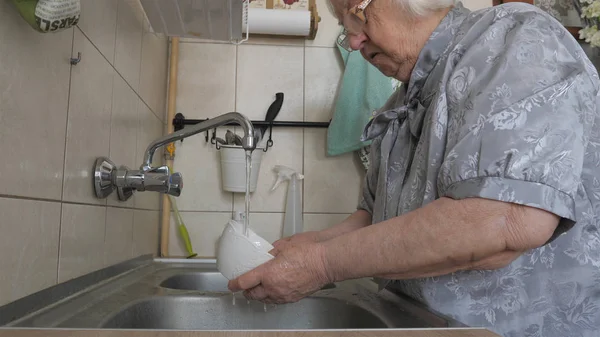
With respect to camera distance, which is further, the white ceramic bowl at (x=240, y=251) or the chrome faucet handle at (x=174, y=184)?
the chrome faucet handle at (x=174, y=184)

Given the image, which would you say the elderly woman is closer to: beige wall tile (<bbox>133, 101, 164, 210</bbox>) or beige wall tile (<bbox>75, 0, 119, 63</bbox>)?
beige wall tile (<bbox>75, 0, 119, 63</bbox>)

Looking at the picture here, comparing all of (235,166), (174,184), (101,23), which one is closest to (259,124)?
(235,166)

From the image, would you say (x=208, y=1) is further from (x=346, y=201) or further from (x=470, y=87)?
(x=346, y=201)

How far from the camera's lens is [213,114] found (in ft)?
5.62

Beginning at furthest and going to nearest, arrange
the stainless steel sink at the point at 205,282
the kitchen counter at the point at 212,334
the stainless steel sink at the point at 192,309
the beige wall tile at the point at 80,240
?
the stainless steel sink at the point at 205,282 → the beige wall tile at the point at 80,240 → the stainless steel sink at the point at 192,309 → the kitchen counter at the point at 212,334

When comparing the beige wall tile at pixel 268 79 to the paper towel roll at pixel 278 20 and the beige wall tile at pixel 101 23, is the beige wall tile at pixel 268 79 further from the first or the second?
the beige wall tile at pixel 101 23

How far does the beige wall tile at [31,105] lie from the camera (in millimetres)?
586

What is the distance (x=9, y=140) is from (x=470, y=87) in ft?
2.03

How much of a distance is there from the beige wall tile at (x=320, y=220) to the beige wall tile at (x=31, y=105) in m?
1.04

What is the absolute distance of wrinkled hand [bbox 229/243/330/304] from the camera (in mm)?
718

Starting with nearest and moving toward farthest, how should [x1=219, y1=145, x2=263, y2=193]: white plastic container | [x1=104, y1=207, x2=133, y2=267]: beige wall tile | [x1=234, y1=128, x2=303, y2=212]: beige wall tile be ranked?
[x1=104, y1=207, x2=133, y2=267]: beige wall tile
[x1=219, y1=145, x2=263, y2=193]: white plastic container
[x1=234, y1=128, x2=303, y2=212]: beige wall tile

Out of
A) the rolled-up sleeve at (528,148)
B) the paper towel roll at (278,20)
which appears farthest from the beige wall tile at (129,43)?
the rolled-up sleeve at (528,148)

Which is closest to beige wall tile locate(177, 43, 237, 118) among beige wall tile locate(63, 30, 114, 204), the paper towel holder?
the paper towel holder

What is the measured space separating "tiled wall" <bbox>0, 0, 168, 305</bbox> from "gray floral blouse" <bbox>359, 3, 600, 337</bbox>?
21.6 inches
